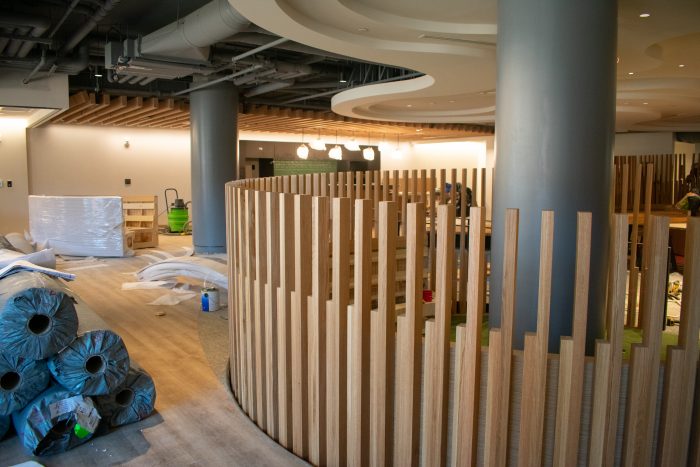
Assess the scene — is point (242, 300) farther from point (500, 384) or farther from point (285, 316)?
point (500, 384)

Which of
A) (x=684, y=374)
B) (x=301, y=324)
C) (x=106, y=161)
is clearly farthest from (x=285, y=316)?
(x=106, y=161)

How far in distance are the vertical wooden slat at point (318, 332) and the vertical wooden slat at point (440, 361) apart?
571 mm

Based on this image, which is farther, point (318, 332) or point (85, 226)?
point (85, 226)

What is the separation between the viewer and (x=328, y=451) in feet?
9.14

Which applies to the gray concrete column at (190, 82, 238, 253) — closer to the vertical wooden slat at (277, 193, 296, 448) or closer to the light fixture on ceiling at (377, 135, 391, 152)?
the vertical wooden slat at (277, 193, 296, 448)

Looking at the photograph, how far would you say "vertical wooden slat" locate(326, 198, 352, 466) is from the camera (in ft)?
8.32

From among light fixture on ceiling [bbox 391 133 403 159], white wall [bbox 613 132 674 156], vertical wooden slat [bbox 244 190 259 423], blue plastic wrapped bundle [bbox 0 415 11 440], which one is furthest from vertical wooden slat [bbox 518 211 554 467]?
light fixture on ceiling [bbox 391 133 403 159]

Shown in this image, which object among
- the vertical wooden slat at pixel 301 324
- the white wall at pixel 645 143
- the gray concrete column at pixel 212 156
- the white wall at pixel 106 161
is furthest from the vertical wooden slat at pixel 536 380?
the white wall at pixel 645 143

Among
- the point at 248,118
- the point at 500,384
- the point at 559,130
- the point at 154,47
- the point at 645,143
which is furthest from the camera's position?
the point at 645,143

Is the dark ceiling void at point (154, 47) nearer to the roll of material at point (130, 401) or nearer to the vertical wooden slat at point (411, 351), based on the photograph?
the roll of material at point (130, 401)

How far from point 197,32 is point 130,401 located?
11.9ft

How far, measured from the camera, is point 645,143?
15.4 metres

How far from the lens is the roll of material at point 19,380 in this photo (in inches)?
121

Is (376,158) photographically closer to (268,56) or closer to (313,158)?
(313,158)
